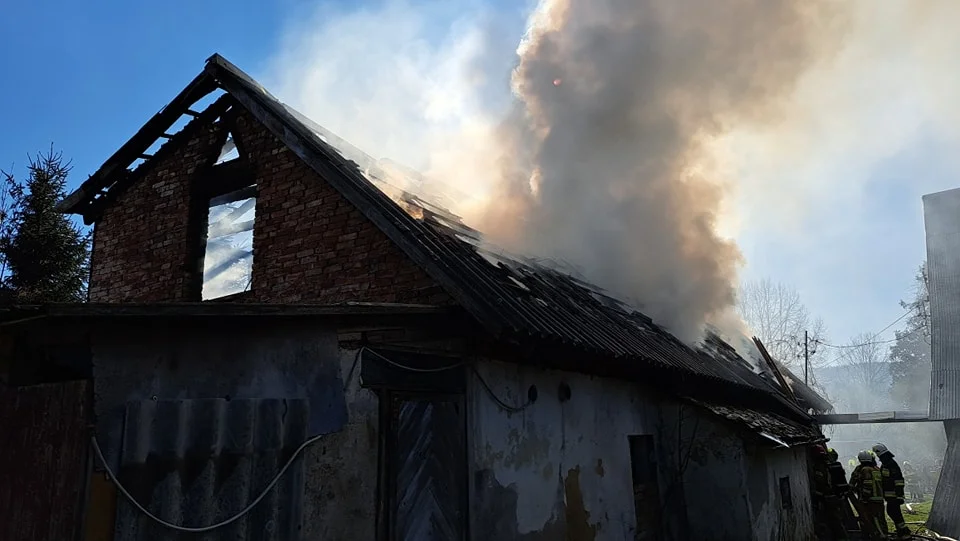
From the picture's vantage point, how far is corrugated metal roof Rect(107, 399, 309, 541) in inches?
179

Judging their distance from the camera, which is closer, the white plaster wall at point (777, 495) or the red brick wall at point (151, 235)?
the red brick wall at point (151, 235)

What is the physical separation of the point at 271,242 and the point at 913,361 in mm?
53668

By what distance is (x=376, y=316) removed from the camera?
18.2 feet

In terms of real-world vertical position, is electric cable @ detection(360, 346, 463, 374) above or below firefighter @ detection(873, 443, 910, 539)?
above

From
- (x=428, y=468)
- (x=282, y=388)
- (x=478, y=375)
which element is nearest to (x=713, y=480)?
(x=478, y=375)

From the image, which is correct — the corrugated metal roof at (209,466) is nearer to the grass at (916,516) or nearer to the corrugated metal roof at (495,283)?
the corrugated metal roof at (495,283)

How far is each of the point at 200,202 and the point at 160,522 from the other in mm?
5710

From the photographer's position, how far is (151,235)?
9188 mm

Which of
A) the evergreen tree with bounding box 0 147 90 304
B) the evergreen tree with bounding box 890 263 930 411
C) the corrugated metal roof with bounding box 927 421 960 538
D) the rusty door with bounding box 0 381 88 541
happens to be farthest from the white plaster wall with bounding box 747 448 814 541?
the evergreen tree with bounding box 890 263 930 411

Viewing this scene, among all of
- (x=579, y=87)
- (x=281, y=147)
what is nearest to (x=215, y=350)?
(x=281, y=147)

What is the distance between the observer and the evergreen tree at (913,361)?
142 ft

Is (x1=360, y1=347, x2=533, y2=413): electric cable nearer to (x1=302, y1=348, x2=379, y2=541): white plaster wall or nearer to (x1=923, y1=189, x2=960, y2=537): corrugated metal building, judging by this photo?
(x1=302, y1=348, x2=379, y2=541): white plaster wall

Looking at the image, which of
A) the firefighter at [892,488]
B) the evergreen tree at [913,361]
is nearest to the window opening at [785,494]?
the firefighter at [892,488]

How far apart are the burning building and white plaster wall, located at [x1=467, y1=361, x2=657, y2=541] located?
0.03 m
